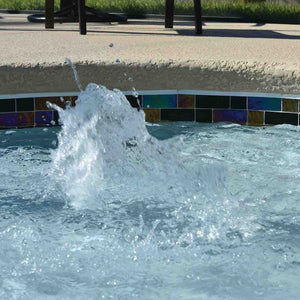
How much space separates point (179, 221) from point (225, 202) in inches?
8.0

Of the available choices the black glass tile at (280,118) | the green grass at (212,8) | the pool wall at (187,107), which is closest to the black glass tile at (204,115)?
the pool wall at (187,107)

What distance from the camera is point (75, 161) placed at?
2.71 meters

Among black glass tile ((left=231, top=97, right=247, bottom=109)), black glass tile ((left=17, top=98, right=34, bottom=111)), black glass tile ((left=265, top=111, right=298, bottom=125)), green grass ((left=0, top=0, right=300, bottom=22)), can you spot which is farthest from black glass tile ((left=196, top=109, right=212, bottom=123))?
green grass ((left=0, top=0, right=300, bottom=22))

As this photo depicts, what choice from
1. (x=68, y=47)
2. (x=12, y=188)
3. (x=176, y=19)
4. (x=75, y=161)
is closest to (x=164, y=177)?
(x=75, y=161)

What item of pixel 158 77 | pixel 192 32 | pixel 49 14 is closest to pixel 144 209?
pixel 158 77

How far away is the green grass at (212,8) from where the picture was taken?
630 cm

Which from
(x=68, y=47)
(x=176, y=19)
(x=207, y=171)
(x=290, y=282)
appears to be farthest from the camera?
(x=176, y=19)

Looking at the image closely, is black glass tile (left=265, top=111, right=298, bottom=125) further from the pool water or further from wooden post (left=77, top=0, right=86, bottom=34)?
wooden post (left=77, top=0, right=86, bottom=34)

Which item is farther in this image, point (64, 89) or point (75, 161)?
point (64, 89)

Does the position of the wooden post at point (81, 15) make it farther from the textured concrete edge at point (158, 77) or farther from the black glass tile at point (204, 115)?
the black glass tile at point (204, 115)

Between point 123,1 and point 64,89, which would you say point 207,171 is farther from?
point 123,1

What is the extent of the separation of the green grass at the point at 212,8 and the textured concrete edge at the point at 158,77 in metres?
3.28

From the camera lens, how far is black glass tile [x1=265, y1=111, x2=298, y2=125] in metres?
3.15

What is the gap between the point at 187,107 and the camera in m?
3.26
